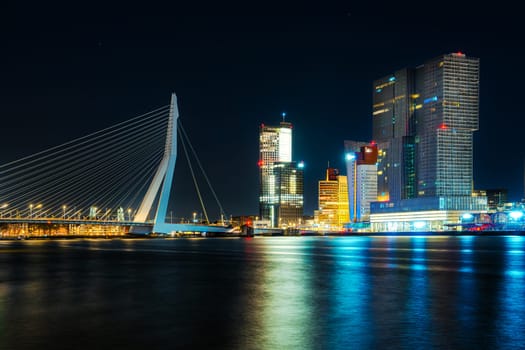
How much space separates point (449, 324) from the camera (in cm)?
1554

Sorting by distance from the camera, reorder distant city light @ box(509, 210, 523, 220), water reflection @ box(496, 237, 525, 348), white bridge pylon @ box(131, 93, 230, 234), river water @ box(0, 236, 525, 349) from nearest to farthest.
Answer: river water @ box(0, 236, 525, 349) → water reflection @ box(496, 237, 525, 348) → white bridge pylon @ box(131, 93, 230, 234) → distant city light @ box(509, 210, 523, 220)

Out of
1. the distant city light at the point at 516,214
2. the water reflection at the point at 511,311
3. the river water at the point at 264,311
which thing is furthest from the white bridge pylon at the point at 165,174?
the distant city light at the point at 516,214

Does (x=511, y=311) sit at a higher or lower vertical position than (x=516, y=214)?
lower

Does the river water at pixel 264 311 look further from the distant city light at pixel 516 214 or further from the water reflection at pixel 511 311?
the distant city light at pixel 516 214

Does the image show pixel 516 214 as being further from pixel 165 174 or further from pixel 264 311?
pixel 264 311

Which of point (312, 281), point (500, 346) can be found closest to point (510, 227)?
point (312, 281)

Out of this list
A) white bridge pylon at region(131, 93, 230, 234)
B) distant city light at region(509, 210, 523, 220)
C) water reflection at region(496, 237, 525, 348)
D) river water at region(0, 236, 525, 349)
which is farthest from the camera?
distant city light at region(509, 210, 523, 220)

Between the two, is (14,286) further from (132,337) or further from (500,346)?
(500,346)

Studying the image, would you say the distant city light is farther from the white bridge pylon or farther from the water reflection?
the water reflection

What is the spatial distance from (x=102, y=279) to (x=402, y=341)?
17.9m

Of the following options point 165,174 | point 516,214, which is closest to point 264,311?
point 165,174

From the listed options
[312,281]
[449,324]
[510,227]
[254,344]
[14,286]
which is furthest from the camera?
[510,227]

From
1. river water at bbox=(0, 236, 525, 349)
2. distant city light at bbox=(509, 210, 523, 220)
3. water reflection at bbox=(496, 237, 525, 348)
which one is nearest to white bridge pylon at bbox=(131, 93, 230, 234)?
river water at bbox=(0, 236, 525, 349)

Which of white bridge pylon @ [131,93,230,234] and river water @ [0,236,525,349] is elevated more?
white bridge pylon @ [131,93,230,234]
